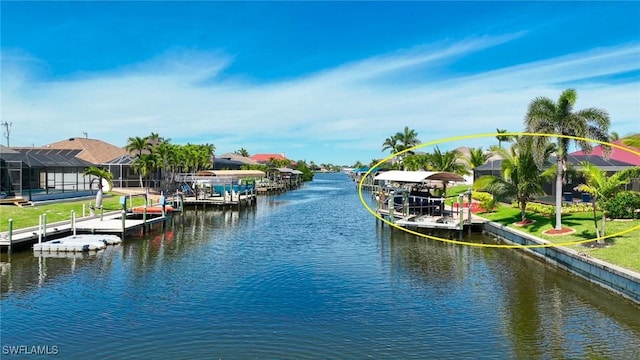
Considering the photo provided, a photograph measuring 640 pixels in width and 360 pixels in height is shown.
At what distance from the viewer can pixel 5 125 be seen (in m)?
78.3

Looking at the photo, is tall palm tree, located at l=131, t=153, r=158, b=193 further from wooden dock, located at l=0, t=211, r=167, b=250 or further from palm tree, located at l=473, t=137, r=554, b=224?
palm tree, located at l=473, t=137, r=554, b=224

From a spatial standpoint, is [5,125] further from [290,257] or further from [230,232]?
[290,257]

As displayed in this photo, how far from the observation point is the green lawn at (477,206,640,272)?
63.9 feet

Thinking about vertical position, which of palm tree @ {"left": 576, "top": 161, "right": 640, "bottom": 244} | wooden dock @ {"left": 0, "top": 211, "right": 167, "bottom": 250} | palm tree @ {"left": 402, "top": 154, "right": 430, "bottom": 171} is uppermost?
palm tree @ {"left": 402, "top": 154, "right": 430, "bottom": 171}

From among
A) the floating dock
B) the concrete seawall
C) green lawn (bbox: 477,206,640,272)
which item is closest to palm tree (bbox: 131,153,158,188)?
the floating dock

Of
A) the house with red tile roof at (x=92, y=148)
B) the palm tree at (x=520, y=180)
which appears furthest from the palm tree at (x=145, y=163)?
the palm tree at (x=520, y=180)

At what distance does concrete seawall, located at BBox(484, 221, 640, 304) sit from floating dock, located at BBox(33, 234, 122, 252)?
23608mm

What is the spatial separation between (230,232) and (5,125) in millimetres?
62686

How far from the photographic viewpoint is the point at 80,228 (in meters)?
30.2

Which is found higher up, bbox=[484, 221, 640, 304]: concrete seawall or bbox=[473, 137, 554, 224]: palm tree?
bbox=[473, 137, 554, 224]: palm tree

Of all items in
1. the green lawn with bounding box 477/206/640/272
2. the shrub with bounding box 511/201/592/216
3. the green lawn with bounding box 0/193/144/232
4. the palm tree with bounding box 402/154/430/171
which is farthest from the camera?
the palm tree with bounding box 402/154/430/171

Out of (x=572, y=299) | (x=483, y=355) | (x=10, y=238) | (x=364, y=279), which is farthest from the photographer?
(x=10, y=238)

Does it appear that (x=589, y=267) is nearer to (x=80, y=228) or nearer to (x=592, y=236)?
(x=592, y=236)

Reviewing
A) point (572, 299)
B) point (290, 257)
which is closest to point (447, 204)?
point (290, 257)
